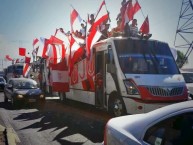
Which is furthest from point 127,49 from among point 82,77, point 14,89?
point 14,89

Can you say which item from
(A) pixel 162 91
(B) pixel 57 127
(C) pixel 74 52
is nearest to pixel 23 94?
(C) pixel 74 52

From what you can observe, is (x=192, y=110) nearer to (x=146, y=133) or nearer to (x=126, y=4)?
(x=146, y=133)

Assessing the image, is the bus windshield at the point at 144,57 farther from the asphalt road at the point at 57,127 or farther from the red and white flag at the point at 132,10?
the red and white flag at the point at 132,10

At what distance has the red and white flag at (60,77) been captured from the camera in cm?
1535

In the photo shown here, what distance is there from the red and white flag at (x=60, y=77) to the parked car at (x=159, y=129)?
11562 millimetres

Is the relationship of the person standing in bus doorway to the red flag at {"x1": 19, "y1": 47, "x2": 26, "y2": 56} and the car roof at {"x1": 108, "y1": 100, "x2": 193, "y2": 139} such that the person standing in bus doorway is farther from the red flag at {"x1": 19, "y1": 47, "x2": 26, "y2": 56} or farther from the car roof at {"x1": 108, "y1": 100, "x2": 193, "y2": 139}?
the red flag at {"x1": 19, "y1": 47, "x2": 26, "y2": 56}

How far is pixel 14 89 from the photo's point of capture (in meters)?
15.4

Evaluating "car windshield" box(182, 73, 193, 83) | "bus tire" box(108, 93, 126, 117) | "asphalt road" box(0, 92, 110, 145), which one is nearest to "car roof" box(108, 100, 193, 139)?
"asphalt road" box(0, 92, 110, 145)

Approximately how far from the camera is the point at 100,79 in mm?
11367

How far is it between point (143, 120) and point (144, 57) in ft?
23.2

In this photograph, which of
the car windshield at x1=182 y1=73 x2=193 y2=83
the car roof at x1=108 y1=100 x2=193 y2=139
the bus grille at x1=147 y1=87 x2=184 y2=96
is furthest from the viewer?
the car windshield at x1=182 y1=73 x2=193 y2=83

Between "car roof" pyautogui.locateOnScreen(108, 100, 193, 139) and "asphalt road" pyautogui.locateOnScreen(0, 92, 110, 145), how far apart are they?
12.1 feet

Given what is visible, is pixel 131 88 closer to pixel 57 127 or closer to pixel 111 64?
pixel 111 64

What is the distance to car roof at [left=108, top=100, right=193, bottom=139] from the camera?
3168 mm
